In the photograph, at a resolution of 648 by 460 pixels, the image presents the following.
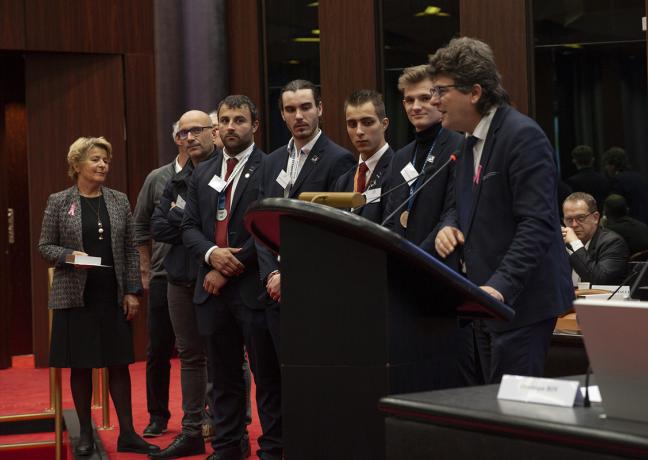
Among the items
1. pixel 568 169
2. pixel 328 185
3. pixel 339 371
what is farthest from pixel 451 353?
pixel 568 169

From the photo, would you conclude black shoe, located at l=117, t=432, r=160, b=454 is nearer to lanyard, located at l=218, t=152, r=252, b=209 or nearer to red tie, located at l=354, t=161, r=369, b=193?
lanyard, located at l=218, t=152, r=252, b=209

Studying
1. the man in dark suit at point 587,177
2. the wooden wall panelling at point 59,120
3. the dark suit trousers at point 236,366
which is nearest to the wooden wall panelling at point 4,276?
the wooden wall panelling at point 59,120

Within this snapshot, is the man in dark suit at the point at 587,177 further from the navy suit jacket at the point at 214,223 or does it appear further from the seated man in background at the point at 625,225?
the navy suit jacket at the point at 214,223

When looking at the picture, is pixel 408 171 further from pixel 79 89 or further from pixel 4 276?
pixel 4 276

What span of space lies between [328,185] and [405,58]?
343cm

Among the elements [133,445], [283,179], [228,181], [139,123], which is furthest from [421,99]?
[139,123]

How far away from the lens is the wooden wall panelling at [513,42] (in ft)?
20.8

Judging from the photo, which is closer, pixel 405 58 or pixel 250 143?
pixel 250 143

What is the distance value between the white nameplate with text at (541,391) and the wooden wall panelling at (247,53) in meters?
6.31

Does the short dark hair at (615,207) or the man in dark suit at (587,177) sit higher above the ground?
the man in dark suit at (587,177)

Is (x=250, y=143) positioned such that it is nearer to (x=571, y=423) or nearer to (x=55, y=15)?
(x=571, y=423)

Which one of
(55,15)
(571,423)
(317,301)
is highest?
(55,15)

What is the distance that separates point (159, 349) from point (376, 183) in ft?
6.62

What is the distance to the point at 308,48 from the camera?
7617 millimetres
